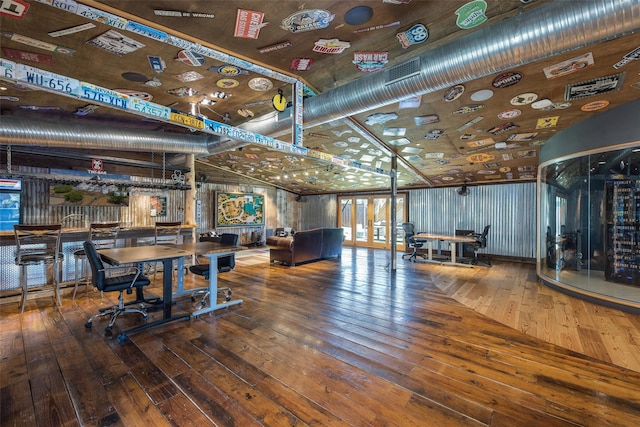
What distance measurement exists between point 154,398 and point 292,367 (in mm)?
1050

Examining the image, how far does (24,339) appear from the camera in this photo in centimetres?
293

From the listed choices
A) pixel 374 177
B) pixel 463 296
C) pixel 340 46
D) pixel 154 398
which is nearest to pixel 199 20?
pixel 340 46

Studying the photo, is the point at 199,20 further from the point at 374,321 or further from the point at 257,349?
the point at 374,321

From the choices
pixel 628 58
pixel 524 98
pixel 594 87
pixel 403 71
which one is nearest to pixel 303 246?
pixel 403 71

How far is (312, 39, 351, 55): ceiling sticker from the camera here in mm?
2639

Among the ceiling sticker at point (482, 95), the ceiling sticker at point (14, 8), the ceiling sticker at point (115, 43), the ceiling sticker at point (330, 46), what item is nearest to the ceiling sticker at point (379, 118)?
the ceiling sticker at point (482, 95)

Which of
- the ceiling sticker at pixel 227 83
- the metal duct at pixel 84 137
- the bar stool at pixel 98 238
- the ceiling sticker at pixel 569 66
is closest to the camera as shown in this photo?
the ceiling sticker at pixel 569 66

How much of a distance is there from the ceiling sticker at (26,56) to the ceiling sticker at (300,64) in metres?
2.35

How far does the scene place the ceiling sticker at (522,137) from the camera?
195 inches

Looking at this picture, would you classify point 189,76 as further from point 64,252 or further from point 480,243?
point 480,243

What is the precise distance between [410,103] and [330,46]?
1760 mm

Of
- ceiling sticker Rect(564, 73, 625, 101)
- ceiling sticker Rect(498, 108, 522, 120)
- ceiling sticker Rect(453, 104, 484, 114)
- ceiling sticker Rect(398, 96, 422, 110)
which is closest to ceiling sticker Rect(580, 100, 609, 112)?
ceiling sticker Rect(564, 73, 625, 101)

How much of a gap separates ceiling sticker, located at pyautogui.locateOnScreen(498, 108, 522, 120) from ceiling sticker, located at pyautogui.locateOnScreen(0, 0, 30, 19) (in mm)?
5275

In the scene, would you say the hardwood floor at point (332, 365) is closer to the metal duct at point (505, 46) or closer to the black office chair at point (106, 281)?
the black office chair at point (106, 281)
